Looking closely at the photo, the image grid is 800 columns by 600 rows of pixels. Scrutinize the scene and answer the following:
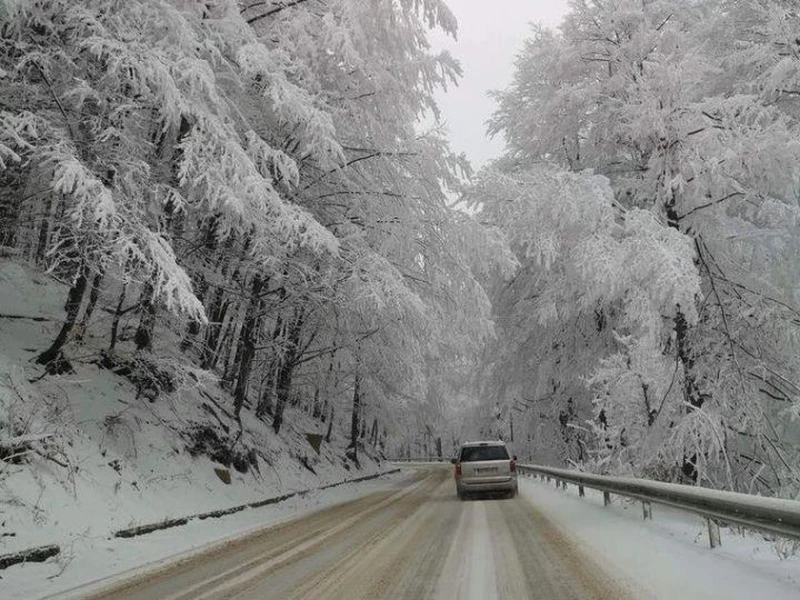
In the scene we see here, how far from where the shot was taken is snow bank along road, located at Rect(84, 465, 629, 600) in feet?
18.0

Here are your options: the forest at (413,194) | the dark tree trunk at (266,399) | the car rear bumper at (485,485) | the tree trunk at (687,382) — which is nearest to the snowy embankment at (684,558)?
the tree trunk at (687,382)

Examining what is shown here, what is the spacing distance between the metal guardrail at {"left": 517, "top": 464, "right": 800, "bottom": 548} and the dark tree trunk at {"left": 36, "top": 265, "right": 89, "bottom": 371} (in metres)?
9.18

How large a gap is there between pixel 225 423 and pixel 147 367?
457 centimetres

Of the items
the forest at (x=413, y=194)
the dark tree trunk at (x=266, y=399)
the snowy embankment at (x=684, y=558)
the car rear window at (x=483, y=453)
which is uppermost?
the forest at (x=413, y=194)

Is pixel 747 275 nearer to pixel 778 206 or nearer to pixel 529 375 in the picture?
pixel 778 206

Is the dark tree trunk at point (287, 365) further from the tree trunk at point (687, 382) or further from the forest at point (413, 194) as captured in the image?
the tree trunk at point (687, 382)

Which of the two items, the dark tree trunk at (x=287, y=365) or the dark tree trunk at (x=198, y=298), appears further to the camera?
the dark tree trunk at (x=287, y=365)

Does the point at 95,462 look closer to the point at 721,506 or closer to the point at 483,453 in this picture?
the point at 721,506

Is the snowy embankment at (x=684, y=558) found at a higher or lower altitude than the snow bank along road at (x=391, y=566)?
higher

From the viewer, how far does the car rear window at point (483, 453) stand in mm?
17000

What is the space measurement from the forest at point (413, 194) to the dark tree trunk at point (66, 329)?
7cm

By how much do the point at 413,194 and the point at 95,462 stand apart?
25.4 ft

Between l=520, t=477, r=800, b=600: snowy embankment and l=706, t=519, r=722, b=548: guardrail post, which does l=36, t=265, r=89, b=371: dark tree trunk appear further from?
l=706, t=519, r=722, b=548: guardrail post

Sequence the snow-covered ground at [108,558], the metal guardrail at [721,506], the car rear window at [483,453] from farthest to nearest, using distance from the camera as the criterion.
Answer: the car rear window at [483,453] → the snow-covered ground at [108,558] → the metal guardrail at [721,506]
